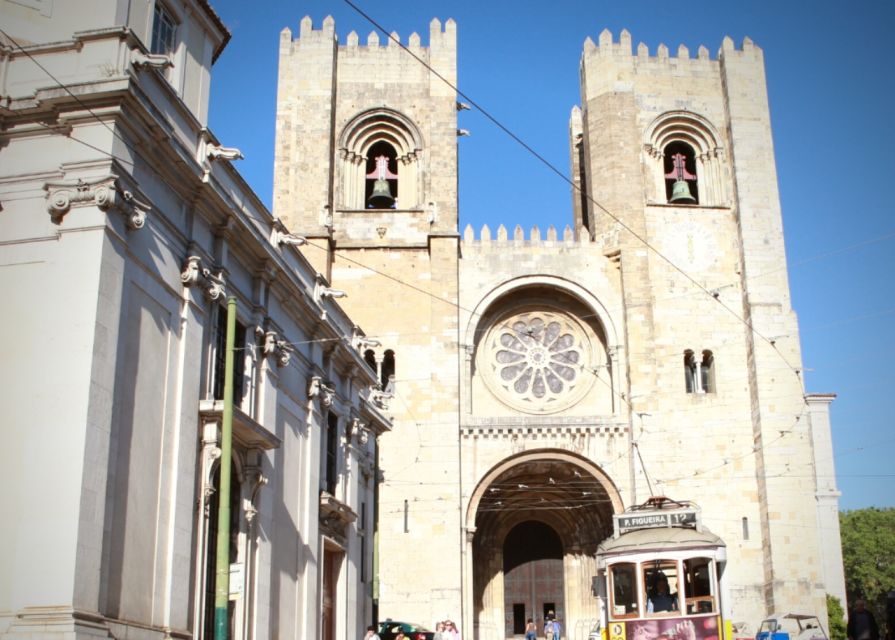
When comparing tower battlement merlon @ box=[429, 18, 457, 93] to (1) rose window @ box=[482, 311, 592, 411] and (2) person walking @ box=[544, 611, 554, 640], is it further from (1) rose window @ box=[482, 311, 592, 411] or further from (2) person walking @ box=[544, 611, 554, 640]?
(2) person walking @ box=[544, 611, 554, 640]

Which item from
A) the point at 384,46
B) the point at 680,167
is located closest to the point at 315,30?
the point at 384,46

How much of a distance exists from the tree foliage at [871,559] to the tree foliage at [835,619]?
20548 millimetres

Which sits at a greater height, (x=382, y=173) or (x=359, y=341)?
(x=382, y=173)

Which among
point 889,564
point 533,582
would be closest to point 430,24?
point 533,582

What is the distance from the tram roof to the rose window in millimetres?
17788

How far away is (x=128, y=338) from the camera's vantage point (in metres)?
13.4

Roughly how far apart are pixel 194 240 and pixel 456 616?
762 inches

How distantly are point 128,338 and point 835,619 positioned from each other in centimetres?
2903

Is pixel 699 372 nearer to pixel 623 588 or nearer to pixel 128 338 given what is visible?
pixel 623 588

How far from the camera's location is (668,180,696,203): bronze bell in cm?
3712

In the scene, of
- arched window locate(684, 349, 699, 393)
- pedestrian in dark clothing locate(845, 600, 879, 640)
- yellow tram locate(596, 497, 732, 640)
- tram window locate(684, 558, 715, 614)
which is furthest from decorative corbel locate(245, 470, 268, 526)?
arched window locate(684, 349, 699, 393)

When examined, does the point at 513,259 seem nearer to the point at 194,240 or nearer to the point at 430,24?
the point at 430,24

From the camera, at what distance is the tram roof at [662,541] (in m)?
17.7

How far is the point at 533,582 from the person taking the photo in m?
37.8
